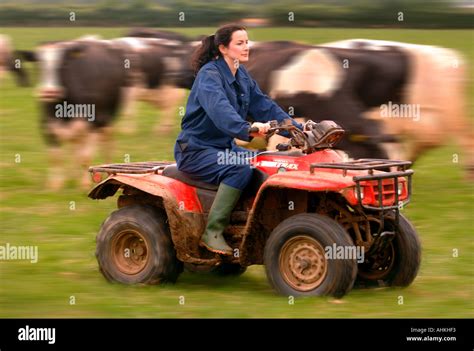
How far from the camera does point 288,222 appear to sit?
26.7 ft

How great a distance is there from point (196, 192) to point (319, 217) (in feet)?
3.57

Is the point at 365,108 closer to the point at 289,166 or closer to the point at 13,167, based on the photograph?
the point at 13,167

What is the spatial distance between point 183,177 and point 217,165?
357mm

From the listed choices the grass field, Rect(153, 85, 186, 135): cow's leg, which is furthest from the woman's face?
Rect(153, 85, 186, 135): cow's leg

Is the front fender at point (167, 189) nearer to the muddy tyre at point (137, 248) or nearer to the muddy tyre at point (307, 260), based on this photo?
the muddy tyre at point (137, 248)

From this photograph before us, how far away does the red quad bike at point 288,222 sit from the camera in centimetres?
798

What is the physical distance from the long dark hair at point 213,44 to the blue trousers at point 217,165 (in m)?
0.63

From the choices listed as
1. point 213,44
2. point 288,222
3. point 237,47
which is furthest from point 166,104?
point 288,222

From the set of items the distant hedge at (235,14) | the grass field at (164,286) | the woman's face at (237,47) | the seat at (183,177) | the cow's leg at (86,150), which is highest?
the distant hedge at (235,14)

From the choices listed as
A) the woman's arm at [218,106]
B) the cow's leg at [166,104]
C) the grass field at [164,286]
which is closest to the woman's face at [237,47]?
the woman's arm at [218,106]

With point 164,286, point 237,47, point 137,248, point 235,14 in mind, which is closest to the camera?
point 237,47

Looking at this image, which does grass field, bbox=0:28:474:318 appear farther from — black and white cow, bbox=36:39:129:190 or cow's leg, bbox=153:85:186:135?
cow's leg, bbox=153:85:186:135

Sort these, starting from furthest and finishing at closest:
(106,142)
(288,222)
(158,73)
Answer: (158,73), (106,142), (288,222)

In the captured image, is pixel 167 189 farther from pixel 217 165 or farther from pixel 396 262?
pixel 396 262
